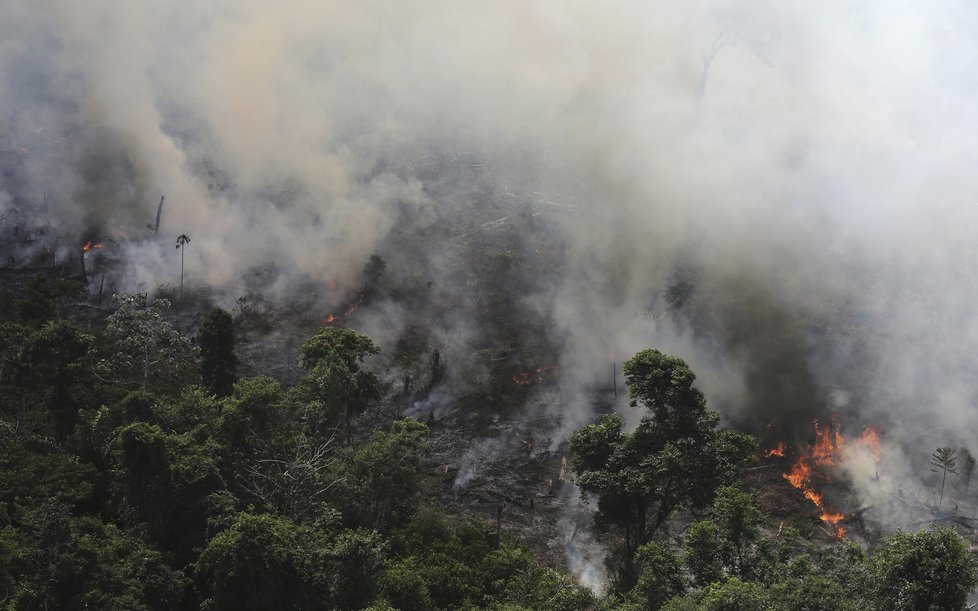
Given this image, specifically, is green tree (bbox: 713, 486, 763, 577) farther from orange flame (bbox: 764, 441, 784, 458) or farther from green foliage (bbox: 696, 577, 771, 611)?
orange flame (bbox: 764, 441, 784, 458)

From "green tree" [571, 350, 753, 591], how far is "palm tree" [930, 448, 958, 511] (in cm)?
2251

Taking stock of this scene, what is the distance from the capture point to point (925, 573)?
26.4 meters

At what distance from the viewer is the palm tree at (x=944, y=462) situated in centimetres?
5672

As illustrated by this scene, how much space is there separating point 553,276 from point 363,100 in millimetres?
47083

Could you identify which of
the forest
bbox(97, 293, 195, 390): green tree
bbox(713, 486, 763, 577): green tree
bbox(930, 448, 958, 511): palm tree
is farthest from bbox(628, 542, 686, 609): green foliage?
bbox(97, 293, 195, 390): green tree

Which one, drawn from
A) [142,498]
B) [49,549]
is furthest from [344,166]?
[49,549]

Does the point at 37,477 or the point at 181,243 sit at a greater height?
the point at 181,243

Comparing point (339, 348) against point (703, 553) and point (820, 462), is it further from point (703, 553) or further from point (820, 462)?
point (820, 462)

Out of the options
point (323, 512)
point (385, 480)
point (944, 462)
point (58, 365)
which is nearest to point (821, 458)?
point (944, 462)

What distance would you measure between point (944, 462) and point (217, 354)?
52105 millimetres

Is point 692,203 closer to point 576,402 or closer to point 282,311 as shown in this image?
point 576,402

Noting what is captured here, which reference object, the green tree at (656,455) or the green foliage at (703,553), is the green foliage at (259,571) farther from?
the green foliage at (703,553)

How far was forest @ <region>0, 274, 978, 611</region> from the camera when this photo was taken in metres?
33.2

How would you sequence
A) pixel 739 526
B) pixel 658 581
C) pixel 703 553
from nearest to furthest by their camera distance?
pixel 658 581
pixel 703 553
pixel 739 526
